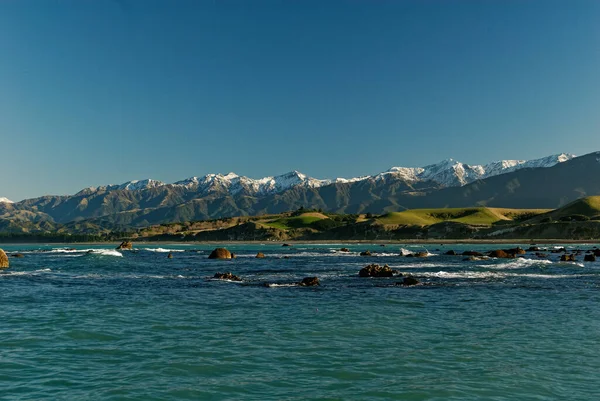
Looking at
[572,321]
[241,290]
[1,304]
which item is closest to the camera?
[572,321]

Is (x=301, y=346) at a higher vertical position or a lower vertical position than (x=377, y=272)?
higher

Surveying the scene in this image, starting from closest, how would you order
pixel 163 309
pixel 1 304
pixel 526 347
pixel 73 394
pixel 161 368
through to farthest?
pixel 73 394
pixel 161 368
pixel 526 347
pixel 163 309
pixel 1 304

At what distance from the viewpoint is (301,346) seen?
19.7 meters

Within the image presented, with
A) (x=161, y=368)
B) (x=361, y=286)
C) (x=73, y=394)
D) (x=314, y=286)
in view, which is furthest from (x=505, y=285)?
(x=73, y=394)

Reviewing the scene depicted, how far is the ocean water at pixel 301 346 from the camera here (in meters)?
14.6

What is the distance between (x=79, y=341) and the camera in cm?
2070

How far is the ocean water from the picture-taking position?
1459 centimetres

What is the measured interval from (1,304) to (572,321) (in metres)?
33.4

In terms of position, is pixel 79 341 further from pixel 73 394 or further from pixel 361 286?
pixel 361 286

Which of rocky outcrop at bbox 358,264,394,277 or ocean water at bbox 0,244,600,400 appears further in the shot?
rocky outcrop at bbox 358,264,394,277

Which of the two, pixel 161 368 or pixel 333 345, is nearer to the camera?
pixel 161 368

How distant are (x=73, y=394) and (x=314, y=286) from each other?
97.4ft

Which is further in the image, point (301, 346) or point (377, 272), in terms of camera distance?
point (377, 272)

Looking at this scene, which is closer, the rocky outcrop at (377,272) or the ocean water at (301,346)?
the ocean water at (301,346)
